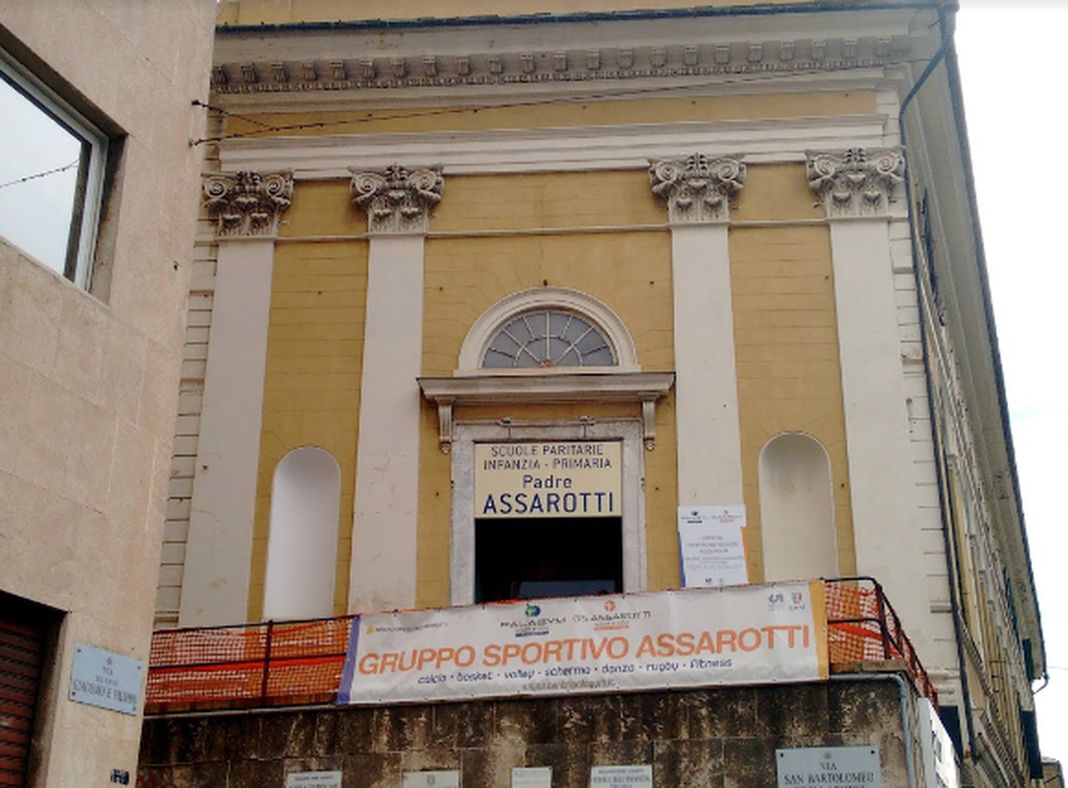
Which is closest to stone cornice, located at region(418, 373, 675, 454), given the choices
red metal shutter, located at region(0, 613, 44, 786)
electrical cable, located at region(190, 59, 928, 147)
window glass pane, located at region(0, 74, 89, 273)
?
electrical cable, located at region(190, 59, 928, 147)

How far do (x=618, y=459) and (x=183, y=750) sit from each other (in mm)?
7285

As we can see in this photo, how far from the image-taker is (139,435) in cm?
1127

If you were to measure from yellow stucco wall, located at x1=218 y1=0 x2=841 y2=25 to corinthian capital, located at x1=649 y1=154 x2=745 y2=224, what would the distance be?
284 centimetres

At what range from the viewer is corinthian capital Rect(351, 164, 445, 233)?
20.9m

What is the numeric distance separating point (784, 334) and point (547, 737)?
312 inches

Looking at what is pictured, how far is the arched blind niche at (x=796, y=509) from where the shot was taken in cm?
1875

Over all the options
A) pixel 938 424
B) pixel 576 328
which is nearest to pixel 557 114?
pixel 576 328

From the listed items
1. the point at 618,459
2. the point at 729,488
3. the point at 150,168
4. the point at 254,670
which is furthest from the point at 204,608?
the point at 150,168

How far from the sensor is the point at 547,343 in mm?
20172

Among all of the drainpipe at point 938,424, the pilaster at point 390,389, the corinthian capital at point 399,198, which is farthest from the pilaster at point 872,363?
the pilaster at point 390,389

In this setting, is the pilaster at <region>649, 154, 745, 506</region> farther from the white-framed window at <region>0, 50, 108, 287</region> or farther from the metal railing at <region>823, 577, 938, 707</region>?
the white-framed window at <region>0, 50, 108, 287</region>

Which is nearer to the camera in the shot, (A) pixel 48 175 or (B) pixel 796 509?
(A) pixel 48 175

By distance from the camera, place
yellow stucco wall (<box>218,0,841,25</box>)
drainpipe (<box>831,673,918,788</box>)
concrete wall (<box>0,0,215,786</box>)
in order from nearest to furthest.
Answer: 1. concrete wall (<box>0,0,215,786</box>)
2. drainpipe (<box>831,673,918,788</box>)
3. yellow stucco wall (<box>218,0,841,25</box>)

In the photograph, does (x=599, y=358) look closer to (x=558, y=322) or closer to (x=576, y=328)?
(x=576, y=328)
